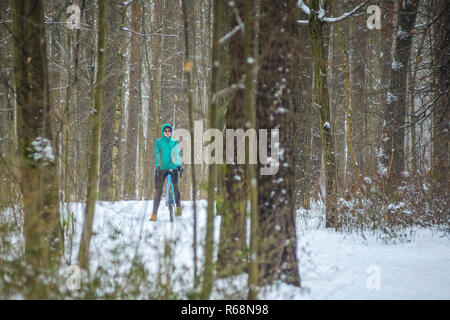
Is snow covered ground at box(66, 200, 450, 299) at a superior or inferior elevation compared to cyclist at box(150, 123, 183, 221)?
inferior

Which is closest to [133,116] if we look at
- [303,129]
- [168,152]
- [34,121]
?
[303,129]

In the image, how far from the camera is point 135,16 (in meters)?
13.1

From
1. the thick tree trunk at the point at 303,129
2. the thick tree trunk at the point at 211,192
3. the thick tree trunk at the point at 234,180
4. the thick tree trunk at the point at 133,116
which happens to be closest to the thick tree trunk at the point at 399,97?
the thick tree trunk at the point at 303,129

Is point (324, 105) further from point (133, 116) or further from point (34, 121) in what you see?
point (133, 116)

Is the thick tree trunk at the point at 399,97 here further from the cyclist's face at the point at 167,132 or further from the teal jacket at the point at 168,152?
→ the cyclist's face at the point at 167,132

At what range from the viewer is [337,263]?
437cm

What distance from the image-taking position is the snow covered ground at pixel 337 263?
3121mm

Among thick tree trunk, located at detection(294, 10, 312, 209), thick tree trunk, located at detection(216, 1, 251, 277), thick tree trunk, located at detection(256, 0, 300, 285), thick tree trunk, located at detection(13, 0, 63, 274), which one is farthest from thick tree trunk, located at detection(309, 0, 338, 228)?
thick tree trunk, located at detection(13, 0, 63, 274)

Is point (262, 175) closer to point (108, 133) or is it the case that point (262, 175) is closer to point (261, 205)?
point (261, 205)

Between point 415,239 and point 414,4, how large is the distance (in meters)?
4.98

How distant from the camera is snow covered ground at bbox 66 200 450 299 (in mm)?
3121

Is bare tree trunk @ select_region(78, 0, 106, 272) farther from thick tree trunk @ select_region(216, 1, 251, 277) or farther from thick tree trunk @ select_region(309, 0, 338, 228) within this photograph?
thick tree trunk @ select_region(309, 0, 338, 228)

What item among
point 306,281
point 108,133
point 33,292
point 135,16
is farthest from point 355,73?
point 33,292
